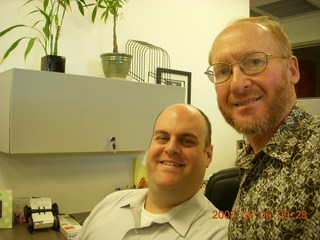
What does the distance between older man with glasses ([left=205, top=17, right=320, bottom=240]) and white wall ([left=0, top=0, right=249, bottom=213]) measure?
5.54 ft

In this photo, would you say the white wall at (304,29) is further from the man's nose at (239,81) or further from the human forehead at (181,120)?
the man's nose at (239,81)

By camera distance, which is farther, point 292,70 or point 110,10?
point 110,10

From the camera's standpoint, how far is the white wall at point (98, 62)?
2.38 meters

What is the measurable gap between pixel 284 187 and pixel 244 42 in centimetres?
49

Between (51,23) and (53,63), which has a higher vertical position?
(51,23)

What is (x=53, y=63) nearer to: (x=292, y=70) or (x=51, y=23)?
(x=51, y=23)

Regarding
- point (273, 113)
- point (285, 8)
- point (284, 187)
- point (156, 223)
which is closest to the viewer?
point (284, 187)

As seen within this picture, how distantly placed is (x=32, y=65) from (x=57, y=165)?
78 centimetres

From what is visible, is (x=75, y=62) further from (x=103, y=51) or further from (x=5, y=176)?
(x=5, y=176)

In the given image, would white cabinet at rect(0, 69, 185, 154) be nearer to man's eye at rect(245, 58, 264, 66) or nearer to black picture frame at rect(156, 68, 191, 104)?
black picture frame at rect(156, 68, 191, 104)

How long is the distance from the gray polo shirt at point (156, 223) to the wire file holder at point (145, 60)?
149 centimetres

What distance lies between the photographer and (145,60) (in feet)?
9.64

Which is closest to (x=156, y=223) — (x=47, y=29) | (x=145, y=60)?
(x=47, y=29)

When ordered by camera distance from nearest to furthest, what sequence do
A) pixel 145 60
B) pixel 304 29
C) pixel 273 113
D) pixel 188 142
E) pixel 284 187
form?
1. pixel 284 187
2. pixel 273 113
3. pixel 188 142
4. pixel 145 60
5. pixel 304 29
